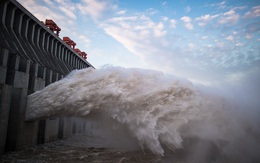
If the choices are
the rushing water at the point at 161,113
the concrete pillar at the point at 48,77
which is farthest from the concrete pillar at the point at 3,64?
the concrete pillar at the point at 48,77

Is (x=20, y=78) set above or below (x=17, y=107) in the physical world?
above

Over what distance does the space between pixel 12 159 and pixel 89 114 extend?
629cm

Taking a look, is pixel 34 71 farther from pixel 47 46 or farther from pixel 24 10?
pixel 47 46

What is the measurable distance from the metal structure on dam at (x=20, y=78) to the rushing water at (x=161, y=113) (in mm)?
1457

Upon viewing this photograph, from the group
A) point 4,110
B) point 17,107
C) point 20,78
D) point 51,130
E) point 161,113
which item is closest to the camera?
point 161,113

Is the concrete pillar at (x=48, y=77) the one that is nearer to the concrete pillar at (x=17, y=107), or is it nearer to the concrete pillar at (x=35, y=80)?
the concrete pillar at (x=35, y=80)

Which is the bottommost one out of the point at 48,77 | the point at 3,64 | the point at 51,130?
the point at 51,130

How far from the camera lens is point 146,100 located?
50.0 feet

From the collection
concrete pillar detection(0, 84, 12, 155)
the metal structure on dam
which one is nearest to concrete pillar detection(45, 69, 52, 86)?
the metal structure on dam

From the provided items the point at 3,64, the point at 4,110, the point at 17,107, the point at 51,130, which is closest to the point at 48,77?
the point at 51,130

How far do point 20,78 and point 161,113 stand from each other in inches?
475

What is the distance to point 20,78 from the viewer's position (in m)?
17.5

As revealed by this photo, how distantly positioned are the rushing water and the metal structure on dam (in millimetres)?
1457

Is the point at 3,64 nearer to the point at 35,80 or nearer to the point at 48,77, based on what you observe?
the point at 35,80
